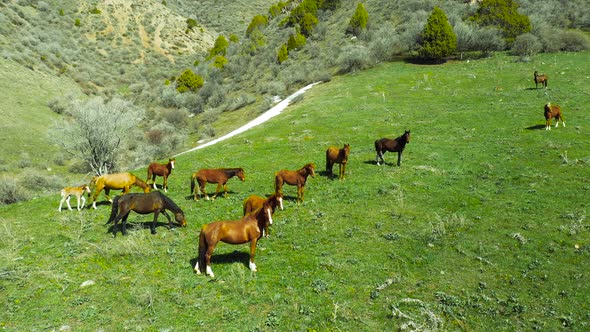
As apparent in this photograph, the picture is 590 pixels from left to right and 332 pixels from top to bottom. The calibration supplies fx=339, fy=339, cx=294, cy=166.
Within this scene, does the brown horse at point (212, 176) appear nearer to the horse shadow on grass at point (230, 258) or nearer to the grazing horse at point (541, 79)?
the horse shadow on grass at point (230, 258)

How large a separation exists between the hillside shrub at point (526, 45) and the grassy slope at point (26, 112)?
67633mm

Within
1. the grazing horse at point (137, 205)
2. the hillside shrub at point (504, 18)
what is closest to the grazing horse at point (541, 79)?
the hillside shrub at point (504, 18)

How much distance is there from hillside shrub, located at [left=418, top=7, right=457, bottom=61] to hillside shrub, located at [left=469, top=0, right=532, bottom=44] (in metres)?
10.4

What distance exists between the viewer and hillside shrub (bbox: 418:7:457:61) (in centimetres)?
5372

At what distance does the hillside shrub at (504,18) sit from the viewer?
56.2 meters

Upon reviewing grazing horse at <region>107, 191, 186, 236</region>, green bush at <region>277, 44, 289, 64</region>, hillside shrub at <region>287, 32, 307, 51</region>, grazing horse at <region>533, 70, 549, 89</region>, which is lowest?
grazing horse at <region>107, 191, 186, 236</region>

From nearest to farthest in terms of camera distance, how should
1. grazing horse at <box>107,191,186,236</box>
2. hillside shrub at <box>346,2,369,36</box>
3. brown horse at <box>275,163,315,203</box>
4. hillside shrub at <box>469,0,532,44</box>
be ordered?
1. grazing horse at <box>107,191,186,236</box>
2. brown horse at <box>275,163,315,203</box>
3. hillside shrub at <box>469,0,532,44</box>
4. hillside shrub at <box>346,2,369,36</box>

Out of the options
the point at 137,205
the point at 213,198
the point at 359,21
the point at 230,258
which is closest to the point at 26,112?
the point at 213,198

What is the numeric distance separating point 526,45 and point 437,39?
43.4 ft

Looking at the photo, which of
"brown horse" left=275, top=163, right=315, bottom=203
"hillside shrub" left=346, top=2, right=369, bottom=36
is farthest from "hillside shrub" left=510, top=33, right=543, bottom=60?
"brown horse" left=275, top=163, right=315, bottom=203

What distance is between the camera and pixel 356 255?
12.2 metres

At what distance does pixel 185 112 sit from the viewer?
224 feet

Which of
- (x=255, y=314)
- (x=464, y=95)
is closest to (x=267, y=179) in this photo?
(x=255, y=314)

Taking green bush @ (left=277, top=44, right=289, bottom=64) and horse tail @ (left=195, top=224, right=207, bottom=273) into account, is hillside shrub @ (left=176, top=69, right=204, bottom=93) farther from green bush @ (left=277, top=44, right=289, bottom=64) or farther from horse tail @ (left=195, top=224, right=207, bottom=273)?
horse tail @ (left=195, top=224, right=207, bottom=273)
